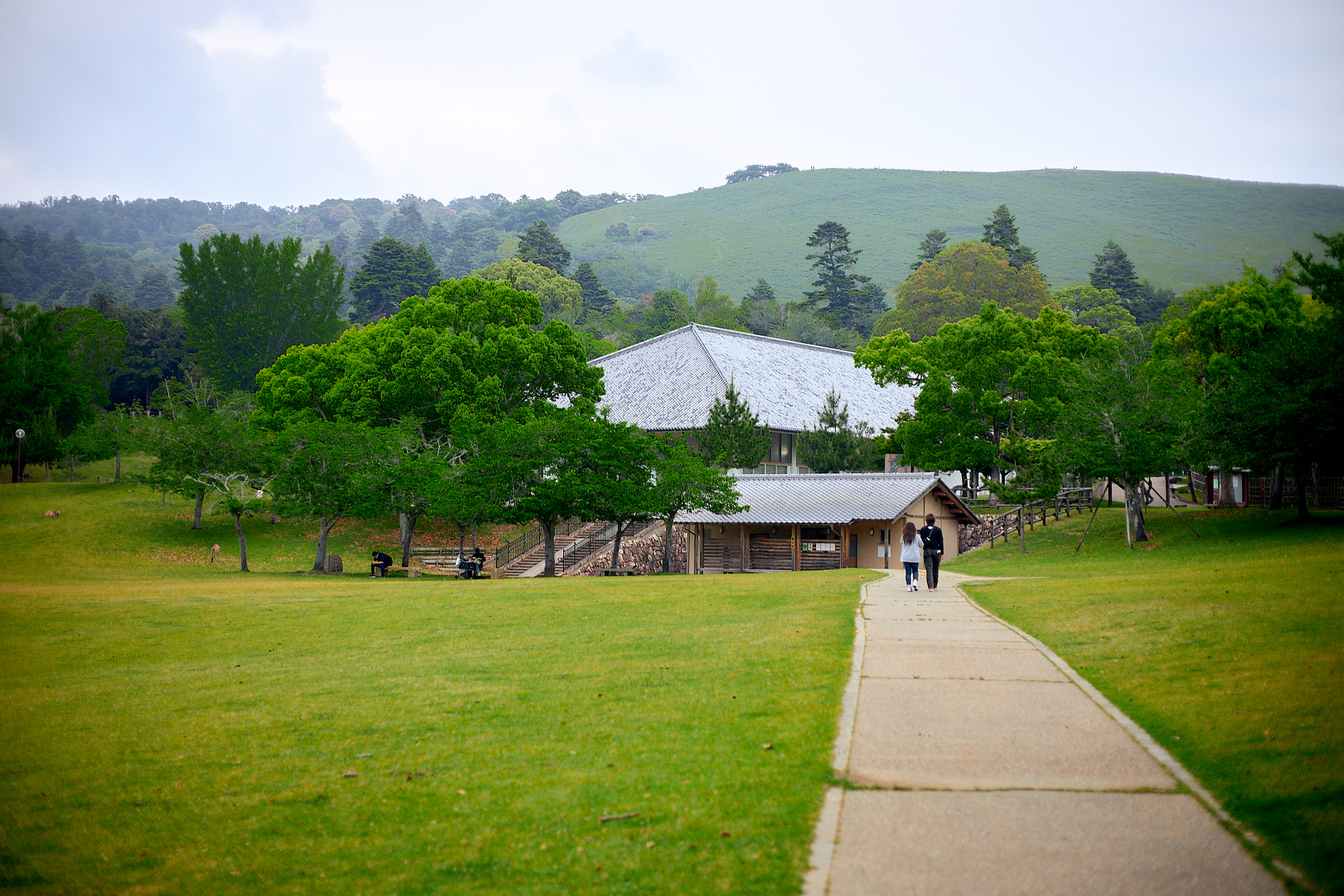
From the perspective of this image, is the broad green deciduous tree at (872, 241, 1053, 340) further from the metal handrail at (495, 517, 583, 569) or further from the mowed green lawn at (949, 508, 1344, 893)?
the mowed green lawn at (949, 508, 1344, 893)

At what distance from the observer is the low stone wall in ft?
122

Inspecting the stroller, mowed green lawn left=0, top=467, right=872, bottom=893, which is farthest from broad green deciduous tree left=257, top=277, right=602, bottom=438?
mowed green lawn left=0, top=467, right=872, bottom=893

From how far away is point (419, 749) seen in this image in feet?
26.6

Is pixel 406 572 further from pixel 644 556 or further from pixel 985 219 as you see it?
pixel 985 219

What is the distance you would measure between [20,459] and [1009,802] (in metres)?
60.3

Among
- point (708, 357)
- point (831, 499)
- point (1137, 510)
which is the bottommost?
point (1137, 510)

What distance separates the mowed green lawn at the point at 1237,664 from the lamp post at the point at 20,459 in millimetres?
53631

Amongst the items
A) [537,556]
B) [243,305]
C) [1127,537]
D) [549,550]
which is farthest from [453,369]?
[243,305]

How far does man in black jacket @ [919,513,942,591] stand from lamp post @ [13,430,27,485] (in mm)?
51801

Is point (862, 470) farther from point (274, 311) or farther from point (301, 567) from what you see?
point (274, 311)

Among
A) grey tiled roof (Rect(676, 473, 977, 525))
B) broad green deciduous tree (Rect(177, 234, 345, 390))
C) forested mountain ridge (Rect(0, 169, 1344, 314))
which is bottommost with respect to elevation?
grey tiled roof (Rect(676, 473, 977, 525))

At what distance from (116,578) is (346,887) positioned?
1218 inches

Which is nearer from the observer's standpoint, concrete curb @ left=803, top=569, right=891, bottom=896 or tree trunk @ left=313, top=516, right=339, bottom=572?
concrete curb @ left=803, top=569, right=891, bottom=896

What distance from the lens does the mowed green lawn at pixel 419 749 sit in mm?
5594
